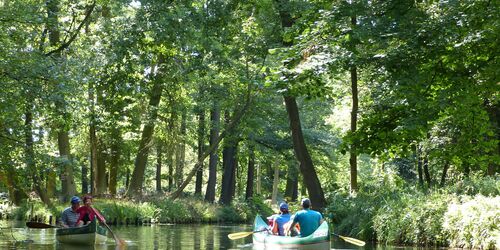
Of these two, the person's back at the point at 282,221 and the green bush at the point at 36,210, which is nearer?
the person's back at the point at 282,221

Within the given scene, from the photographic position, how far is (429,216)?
51.6 feet

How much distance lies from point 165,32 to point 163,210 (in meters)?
12.2

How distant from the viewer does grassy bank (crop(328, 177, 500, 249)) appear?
1396 cm

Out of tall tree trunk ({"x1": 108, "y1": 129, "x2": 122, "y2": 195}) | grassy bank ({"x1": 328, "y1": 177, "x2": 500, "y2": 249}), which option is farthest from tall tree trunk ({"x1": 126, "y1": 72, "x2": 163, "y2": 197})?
grassy bank ({"x1": 328, "y1": 177, "x2": 500, "y2": 249})

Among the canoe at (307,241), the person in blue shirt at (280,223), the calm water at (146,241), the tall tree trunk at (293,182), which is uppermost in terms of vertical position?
the tall tree trunk at (293,182)

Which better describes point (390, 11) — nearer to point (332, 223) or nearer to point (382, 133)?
point (382, 133)

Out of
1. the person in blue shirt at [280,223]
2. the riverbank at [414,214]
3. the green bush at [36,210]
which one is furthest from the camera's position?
the green bush at [36,210]

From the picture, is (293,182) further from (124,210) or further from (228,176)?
(124,210)

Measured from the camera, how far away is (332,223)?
2034 centimetres

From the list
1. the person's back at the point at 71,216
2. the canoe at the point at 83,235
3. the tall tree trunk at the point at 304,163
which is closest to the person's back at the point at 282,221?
the canoe at the point at 83,235

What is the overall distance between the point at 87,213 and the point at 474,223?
1021 centimetres

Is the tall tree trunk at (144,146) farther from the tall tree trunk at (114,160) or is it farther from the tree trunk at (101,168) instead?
the tree trunk at (101,168)

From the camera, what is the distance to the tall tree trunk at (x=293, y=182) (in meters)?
38.1

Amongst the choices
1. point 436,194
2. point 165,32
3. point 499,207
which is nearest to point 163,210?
point 165,32
